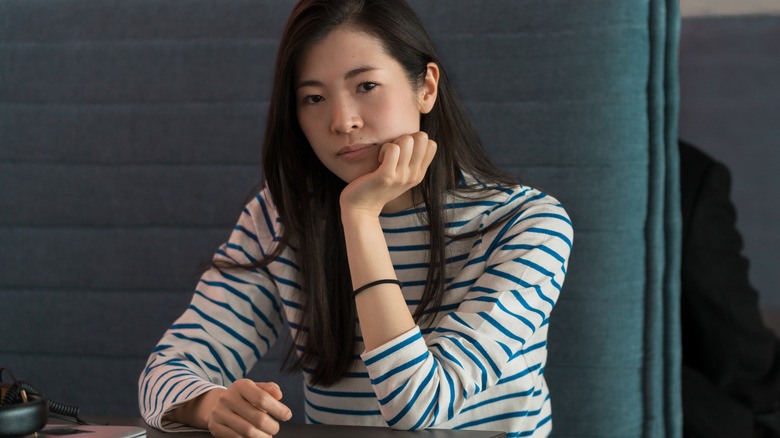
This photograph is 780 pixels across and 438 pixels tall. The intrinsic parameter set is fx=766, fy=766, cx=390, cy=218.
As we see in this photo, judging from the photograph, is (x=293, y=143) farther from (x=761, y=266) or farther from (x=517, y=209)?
(x=761, y=266)

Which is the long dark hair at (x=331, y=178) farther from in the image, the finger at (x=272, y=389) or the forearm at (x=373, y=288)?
the finger at (x=272, y=389)

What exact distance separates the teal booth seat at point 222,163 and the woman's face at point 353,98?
40 cm

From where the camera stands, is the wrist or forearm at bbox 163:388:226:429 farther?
the wrist

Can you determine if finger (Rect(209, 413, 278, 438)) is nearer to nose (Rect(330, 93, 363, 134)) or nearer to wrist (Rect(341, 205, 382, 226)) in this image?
wrist (Rect(341, 205, 382, 226))

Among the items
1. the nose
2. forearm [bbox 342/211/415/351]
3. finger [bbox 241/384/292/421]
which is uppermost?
the nose

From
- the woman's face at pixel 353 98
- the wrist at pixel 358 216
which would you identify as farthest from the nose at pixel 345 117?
the wrist at pixel 358 216

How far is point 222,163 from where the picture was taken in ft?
4.78

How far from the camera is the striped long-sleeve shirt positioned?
83cm

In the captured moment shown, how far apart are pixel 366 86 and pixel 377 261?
0.24 metres

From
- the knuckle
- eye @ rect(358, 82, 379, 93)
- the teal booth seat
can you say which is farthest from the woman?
the teal booth seat

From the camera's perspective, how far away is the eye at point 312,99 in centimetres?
101

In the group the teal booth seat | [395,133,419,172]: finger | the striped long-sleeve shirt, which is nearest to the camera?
the striped long-sleeve shirt

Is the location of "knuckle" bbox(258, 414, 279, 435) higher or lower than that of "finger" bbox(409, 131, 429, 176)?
lower

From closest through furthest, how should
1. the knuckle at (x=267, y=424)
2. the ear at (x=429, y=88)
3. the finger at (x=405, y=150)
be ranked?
the knuckle at (x=267, y=424) → the finger at (x=405, y=150) → the ear at (x=429, y=88)
